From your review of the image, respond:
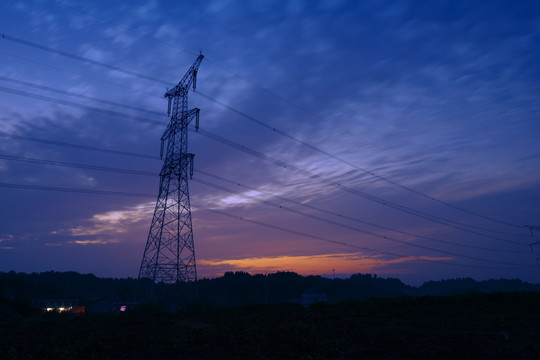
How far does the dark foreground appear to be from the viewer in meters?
16.3

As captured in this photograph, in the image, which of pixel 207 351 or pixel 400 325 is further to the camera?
pixel 400 325

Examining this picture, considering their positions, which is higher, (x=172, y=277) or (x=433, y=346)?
(x=172, y=277)

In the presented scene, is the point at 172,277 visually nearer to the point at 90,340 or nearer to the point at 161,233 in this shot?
the point at 161,233

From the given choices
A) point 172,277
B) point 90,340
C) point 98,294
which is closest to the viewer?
point 90,340

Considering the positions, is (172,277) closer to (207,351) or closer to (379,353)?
(207,351)

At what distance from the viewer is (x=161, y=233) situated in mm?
39875

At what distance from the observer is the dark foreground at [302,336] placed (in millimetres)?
16344

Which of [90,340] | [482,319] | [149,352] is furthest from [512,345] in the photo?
[90,340]

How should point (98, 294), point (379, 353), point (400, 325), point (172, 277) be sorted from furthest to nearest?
point (98, 294)
point (172, 277)
point (400, 325)
point (379, 353)

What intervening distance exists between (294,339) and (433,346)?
6680 millimetres

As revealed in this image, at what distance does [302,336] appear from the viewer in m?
19.0

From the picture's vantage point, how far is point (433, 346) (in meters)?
17.0

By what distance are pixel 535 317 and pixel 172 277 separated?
32588 mm

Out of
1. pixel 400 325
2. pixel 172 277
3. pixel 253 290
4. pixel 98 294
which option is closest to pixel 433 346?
pixel 400 325
